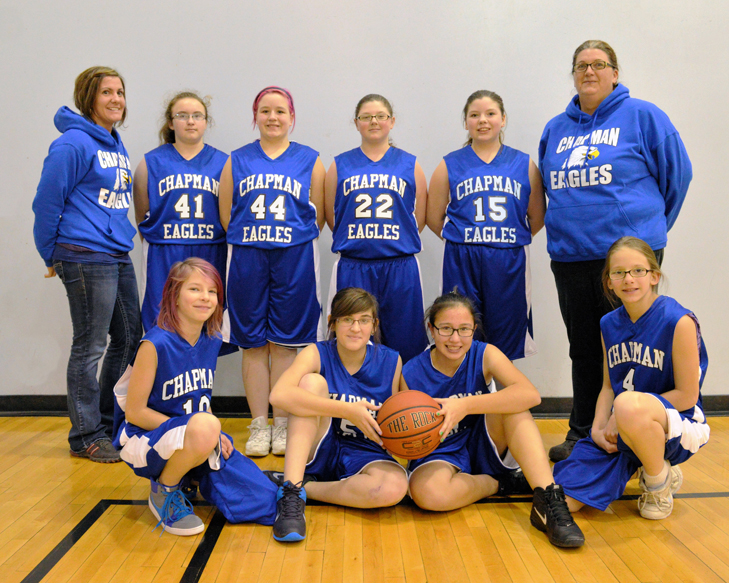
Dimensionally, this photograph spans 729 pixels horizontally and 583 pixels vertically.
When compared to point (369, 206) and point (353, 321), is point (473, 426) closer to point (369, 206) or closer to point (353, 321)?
point (353, 321)

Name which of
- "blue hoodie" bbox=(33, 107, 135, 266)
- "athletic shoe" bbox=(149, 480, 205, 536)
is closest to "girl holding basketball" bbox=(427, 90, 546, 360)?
"athletic shoe" bbox=(149, 480, 205, 536)

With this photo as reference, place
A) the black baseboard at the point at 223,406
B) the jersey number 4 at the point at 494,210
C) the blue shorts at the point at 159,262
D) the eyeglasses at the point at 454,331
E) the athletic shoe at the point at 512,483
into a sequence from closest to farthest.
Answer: the eyeglasses at the point at 454,331 → the athletic shoe at the point at 512,483 → the jersey number 4 at the point at 494,210 → the blue shorts at the point at 159,262 → the black baseboard at the point at 223,406

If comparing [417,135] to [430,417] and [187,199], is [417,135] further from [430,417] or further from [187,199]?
[430,417]

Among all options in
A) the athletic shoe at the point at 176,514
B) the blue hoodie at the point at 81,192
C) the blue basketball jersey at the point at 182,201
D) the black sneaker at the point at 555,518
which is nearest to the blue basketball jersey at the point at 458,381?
the black sneaker at the point at 555,518

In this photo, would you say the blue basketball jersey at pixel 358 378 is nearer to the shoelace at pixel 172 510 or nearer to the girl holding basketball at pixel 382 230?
the girl holding basketball at pixel 382 230

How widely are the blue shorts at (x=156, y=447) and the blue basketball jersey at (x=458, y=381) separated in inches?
33.8

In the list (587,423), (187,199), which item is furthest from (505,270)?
(187,199)

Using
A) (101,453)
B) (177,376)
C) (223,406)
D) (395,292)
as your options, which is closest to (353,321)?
(395,292)

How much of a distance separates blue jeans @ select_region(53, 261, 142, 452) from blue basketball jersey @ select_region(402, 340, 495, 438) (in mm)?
1564

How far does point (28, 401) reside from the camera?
3715 mm

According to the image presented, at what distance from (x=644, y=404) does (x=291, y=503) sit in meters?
1.36

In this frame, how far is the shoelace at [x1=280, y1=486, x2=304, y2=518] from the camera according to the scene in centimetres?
216

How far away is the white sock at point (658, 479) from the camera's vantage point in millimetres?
2262

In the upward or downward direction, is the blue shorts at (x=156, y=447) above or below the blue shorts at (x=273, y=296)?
below
